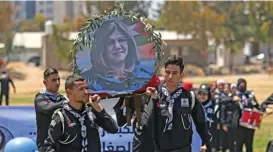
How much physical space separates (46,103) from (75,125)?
1.33m

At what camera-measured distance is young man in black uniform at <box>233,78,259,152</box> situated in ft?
47.6

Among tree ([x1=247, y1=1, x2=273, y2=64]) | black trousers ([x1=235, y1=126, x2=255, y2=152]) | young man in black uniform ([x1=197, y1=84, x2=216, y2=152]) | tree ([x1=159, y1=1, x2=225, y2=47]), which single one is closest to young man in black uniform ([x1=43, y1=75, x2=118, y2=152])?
young man in black uniform ([x1=197, y1=84, x2=216, y2=152])

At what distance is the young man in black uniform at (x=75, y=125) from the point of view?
22.1 ft

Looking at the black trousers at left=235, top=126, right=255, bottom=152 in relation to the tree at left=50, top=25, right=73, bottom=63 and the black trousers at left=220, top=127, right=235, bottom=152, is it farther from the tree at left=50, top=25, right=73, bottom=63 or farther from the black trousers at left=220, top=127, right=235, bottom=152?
the tree at left=50, top=25, right=73, bottom=63

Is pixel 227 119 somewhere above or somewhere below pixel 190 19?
below

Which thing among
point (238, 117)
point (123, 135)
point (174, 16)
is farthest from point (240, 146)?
point (174, 16)

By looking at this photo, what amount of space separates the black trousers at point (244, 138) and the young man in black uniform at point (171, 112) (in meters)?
6.88

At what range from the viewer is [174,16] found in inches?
2847

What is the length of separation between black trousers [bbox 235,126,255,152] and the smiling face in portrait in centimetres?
574

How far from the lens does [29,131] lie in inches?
423

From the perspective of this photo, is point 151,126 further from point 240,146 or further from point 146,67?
point 240,146

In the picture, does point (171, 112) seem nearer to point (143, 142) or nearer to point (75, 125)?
point (143, 142)

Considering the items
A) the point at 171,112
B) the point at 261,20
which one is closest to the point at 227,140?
the point at 171,112

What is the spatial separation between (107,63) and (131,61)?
29 centimetres
